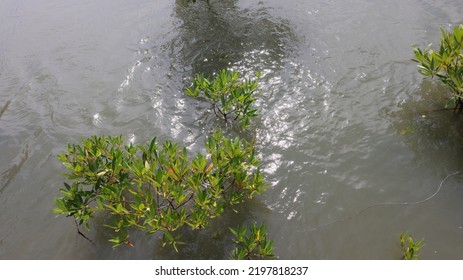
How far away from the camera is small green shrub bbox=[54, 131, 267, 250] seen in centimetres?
338

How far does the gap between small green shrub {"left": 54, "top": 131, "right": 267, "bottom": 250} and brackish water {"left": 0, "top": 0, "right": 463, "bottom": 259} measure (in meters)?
0.31

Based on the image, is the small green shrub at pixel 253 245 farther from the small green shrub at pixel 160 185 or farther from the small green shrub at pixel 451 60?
the small green shrub at pixel 451 60

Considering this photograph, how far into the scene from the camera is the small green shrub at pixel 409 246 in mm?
3143

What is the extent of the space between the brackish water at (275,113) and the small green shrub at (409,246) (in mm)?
91

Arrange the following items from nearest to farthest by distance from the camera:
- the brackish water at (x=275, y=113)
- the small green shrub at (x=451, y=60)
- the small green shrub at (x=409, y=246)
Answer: the small green shrub at (x=409, y=246) → the brackish water at (x=275, y=113) → the small green shrub at (x=451, y=60)

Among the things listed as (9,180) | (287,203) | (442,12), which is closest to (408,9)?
(442,12)

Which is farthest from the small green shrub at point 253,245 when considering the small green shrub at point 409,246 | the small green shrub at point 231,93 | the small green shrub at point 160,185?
the small green shrub at point 231,93

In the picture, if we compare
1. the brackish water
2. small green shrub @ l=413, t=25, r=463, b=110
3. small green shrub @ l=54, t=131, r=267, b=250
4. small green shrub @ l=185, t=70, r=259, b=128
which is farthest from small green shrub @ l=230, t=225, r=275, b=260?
small green shrub @ l=413, t=25, r=463, b=110

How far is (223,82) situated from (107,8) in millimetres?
5984

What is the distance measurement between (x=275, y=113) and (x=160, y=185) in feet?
7.65

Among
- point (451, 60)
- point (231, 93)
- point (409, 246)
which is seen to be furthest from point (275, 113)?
point (409, 246)

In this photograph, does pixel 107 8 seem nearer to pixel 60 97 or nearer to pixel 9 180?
pixel 60 97

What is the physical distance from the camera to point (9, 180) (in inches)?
184

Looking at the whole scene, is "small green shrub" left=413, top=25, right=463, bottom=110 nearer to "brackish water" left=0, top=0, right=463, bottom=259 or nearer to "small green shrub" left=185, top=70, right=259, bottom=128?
"brackish water" left=0, top=0, right=463, bottom=259
